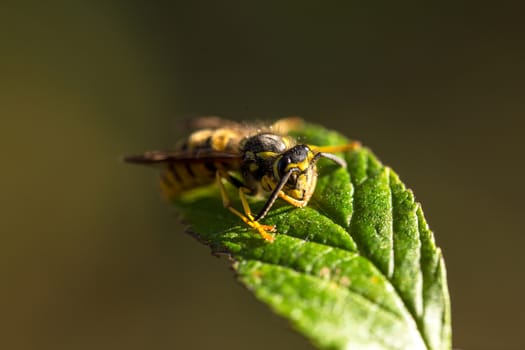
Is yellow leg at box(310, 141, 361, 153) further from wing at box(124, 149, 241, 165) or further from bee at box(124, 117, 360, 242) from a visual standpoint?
wing at box(124, 149, 241, 165)

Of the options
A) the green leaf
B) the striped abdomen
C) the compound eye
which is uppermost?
the striped abdomen

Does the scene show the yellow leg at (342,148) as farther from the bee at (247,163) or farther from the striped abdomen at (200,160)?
the striped abdomen at (200,160)

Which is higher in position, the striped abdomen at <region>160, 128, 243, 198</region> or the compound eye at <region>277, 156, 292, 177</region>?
the striped abdomen at <region>160, 128, 243, 198</region>

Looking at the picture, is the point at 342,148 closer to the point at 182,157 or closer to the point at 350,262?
the point at 182,157

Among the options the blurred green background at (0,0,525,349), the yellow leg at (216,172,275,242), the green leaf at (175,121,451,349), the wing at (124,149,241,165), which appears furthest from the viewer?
the blurred green background at (0,0,525,349)

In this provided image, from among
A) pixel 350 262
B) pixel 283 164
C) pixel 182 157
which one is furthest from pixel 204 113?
pixel 350 262

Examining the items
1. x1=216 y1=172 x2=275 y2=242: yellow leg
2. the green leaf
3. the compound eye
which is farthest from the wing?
the compound eye

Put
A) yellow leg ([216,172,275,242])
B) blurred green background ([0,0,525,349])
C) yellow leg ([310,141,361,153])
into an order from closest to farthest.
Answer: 1. yellow leg ([216,172,275,242])
2. yellow leg ([310,141,361,153])
3. blurred green background ([0,0,525,349])

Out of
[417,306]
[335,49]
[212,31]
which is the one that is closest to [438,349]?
[417,306]

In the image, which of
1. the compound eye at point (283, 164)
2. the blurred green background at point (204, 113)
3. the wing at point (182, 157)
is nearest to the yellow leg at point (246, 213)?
the wing at point (182, 157)
